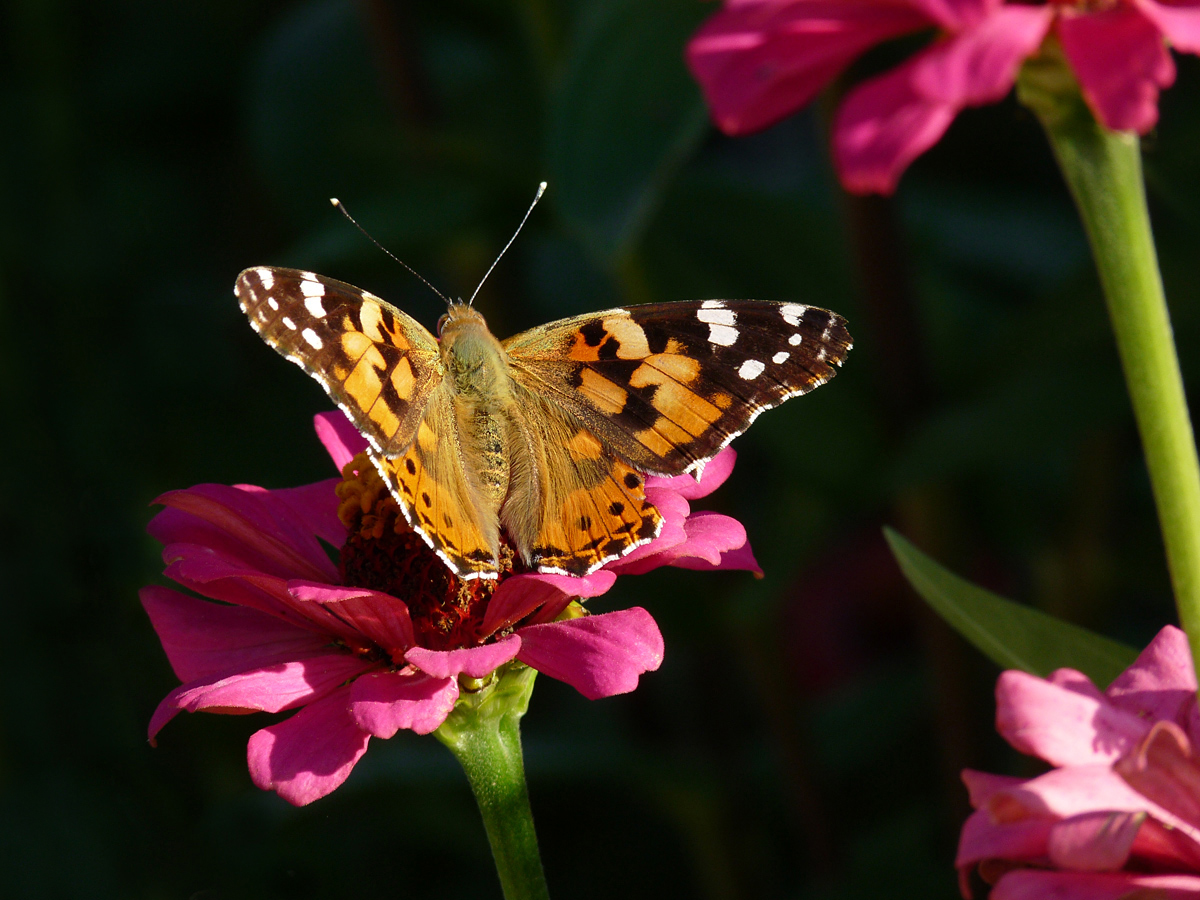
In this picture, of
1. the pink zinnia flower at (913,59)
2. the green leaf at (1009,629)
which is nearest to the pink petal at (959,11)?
the pink zinnia flower at (913,59)

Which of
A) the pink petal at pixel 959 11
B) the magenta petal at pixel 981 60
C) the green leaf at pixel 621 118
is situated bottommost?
the green leaf at pixel 621 118

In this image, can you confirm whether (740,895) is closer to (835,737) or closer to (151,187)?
(835,737)

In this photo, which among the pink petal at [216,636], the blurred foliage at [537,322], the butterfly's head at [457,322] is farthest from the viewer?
the blurred foliage at [537,322]

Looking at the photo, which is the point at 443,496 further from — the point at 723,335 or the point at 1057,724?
the point at 1057,724

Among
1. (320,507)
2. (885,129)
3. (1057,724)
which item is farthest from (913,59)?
(320,507)

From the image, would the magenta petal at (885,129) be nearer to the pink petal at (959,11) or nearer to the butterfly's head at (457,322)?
the pink petal at (959,11)

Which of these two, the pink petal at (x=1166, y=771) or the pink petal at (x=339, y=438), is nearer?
the pink petal at (x=1166, y=771)
